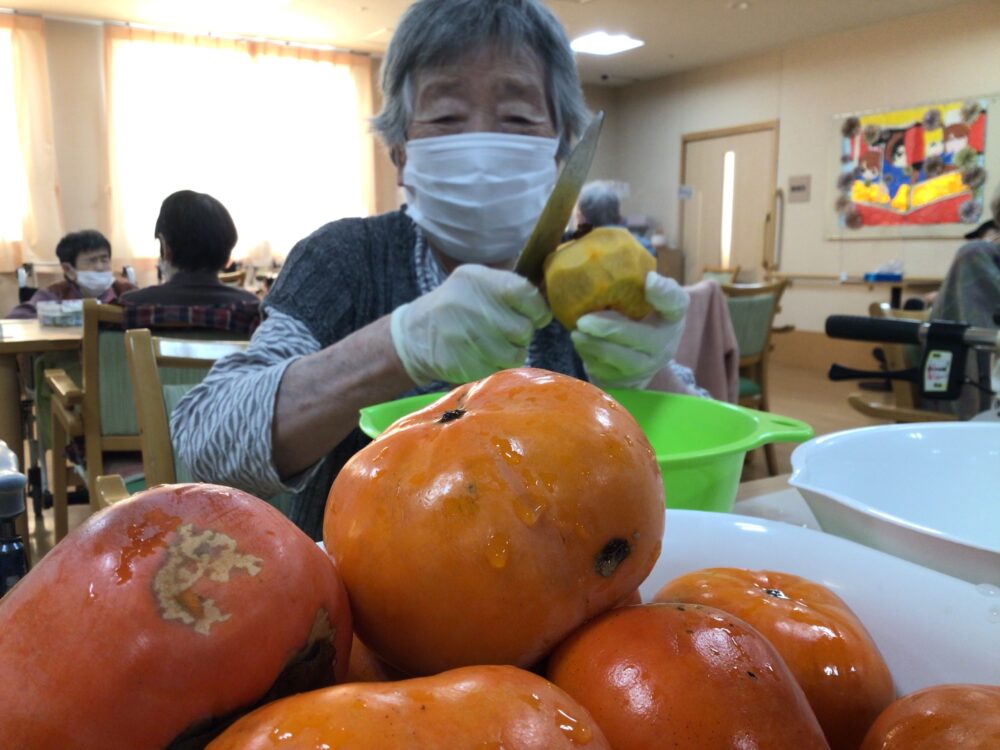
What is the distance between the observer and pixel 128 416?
6.23ft

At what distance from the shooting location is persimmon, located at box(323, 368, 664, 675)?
0.24m

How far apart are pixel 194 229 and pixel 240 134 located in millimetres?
3810

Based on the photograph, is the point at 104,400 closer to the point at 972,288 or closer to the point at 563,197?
the point at 563,197

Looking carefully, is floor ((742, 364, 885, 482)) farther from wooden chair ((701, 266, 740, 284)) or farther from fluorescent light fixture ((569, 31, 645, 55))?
fluorescent light fixture ((569, 31, 645, 55))

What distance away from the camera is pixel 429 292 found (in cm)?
97

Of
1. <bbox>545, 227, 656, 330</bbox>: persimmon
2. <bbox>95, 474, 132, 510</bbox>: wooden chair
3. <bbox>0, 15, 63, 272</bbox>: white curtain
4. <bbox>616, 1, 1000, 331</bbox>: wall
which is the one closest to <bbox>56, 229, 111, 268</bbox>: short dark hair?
<bbox>0, 15, 63, 272</bbox>: white curtain

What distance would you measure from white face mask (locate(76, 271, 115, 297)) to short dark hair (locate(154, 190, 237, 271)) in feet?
4.54

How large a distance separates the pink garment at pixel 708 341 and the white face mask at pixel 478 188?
3.85 ft

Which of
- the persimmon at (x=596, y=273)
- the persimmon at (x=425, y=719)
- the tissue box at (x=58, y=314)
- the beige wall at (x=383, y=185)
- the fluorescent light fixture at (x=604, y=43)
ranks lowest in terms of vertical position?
the tissue box at (x=58, y=314)

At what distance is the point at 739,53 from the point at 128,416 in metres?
5.73

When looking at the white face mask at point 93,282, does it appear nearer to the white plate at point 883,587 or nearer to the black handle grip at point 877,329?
the black handle grip at point 877,329

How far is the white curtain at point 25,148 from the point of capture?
4.93 meters

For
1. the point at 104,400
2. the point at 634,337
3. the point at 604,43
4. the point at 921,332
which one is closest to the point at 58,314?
the point at 104,400

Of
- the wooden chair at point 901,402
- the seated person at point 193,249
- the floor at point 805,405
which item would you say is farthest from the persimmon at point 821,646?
the floor at point 805,405
